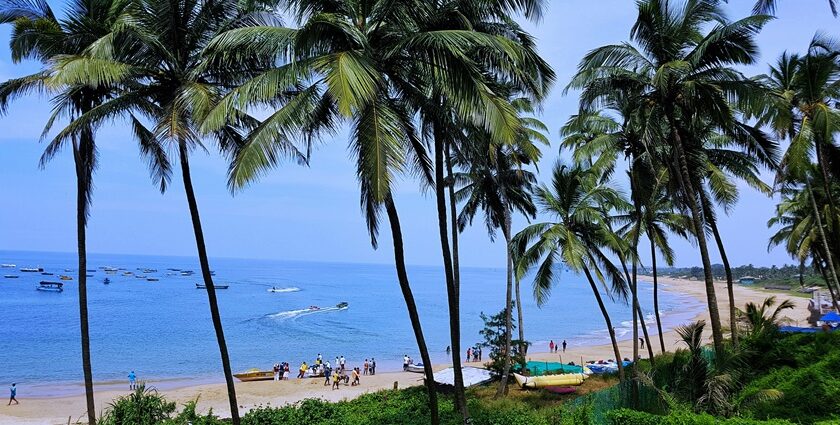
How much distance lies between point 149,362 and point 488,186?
32.1 metres

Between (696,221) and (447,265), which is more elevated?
(696,221)

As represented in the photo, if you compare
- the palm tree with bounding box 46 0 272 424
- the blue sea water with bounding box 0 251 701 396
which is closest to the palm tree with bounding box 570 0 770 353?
the palm tree with bounding box 46 0 272 424

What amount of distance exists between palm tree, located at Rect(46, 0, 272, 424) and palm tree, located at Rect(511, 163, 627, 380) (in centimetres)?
988

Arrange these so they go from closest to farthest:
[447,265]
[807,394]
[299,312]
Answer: [447,265] < [807,394] < [299,312]

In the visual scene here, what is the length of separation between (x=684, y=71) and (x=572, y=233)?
629 centimetres

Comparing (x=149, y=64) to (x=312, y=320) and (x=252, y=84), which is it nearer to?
(x=252, y=84)

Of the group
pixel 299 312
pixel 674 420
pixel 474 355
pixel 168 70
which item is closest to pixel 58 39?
pixel 168 70

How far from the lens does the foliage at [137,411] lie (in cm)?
934

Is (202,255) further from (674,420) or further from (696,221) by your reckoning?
(696,221)

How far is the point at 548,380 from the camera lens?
19531mm

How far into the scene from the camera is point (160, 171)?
12.3 metres

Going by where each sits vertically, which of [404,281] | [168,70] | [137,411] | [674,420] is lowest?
[137,411]

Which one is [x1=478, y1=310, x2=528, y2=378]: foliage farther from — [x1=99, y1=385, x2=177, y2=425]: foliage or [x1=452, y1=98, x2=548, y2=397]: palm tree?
[x1=99, y1=385, x2=177, y2=425]: foliage

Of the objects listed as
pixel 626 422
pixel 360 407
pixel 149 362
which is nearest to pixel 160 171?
pixel 360 407
